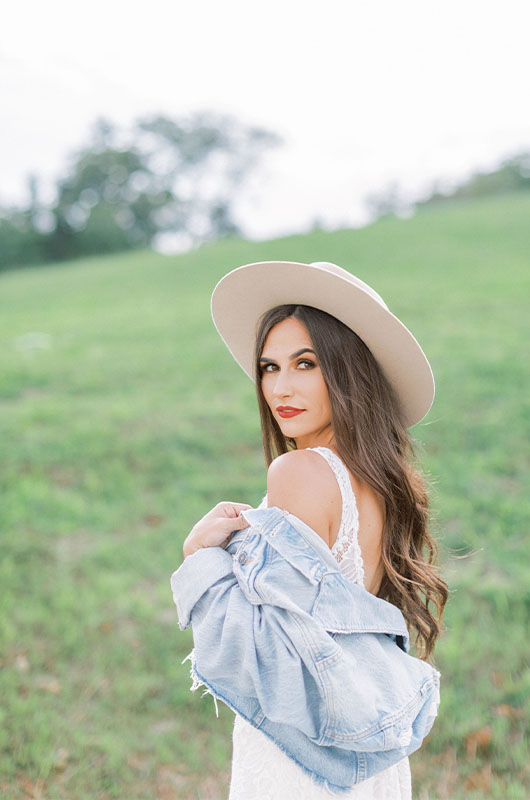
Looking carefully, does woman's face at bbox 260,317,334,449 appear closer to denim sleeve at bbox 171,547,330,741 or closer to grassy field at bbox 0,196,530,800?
denim sleeve at bbox 171,547,330,741

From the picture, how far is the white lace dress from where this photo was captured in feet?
5.43

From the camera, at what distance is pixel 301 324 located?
A: 1.80 m

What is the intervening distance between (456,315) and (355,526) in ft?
32.7

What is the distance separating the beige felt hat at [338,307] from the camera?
5.66 feet

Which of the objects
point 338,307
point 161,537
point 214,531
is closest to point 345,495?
point 214,531

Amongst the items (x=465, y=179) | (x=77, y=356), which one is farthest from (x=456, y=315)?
(x=465, y=179)

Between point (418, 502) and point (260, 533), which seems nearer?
point (260, 533)

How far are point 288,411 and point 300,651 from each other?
1.83 ft

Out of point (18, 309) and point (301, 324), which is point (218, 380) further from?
point (18, 309)

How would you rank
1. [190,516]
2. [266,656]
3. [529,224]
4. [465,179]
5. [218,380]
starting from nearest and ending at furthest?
[266,656]
[190,516]
[218,380]
[529,224]
[465,179]

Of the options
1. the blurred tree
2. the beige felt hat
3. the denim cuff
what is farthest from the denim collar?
the blurred tree

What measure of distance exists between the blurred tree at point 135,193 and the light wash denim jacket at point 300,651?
1242 inches

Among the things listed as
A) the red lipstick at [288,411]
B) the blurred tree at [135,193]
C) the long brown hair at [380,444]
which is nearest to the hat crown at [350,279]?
the long brown hair at [380,444]

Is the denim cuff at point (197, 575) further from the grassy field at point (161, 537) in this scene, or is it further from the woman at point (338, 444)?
the grassy field at point (161, 537)
